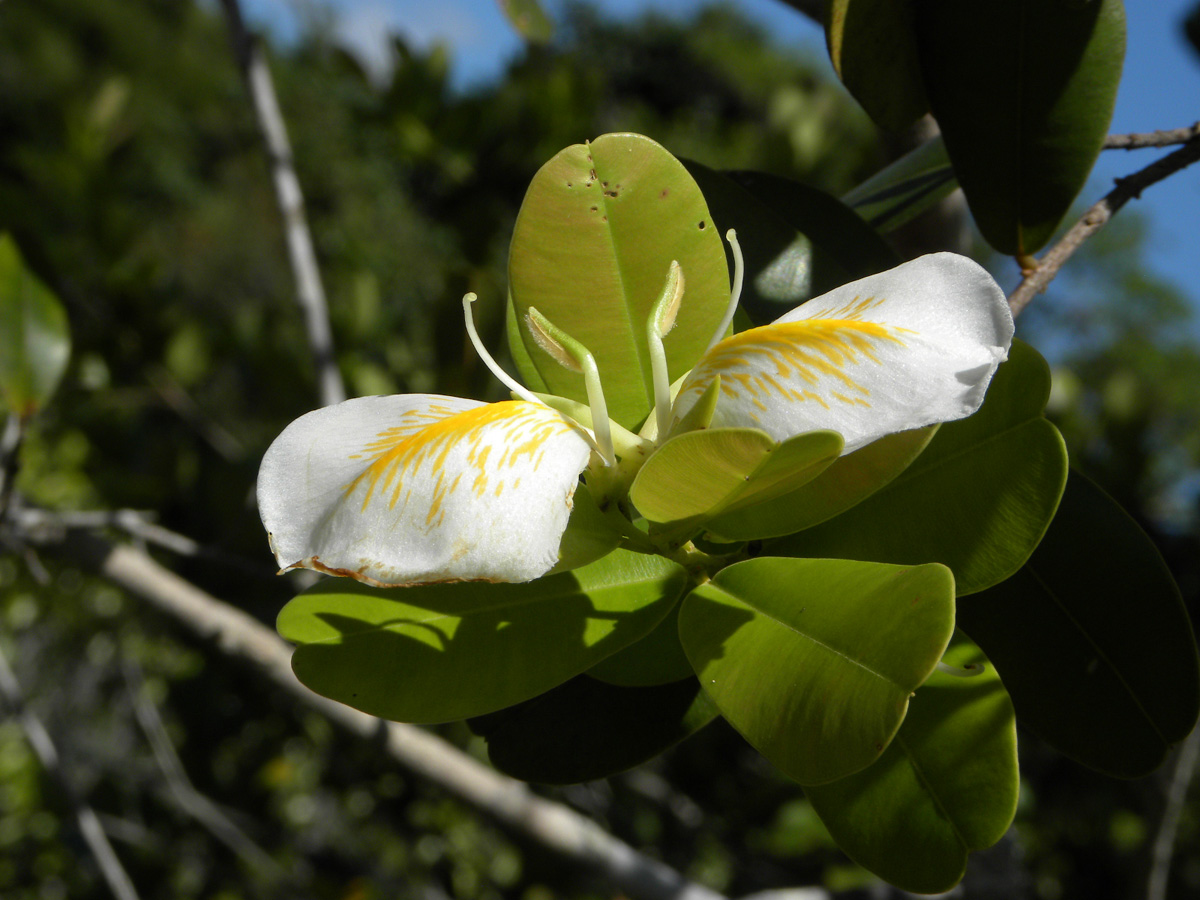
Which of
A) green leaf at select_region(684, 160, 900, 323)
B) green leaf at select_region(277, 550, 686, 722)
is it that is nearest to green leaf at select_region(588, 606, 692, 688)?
green leaf at select_region(277, 550, 686, 722)

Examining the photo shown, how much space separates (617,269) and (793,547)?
214mm

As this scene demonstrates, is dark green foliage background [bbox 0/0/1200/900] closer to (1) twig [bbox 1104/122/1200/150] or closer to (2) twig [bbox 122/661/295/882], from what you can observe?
(2) twig [bbox 122/661/295/882]

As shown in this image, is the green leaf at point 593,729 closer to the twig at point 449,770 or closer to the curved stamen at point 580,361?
the curved stamen at point 580,361

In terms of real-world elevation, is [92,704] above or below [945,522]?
below

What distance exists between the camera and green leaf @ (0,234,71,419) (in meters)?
1.23

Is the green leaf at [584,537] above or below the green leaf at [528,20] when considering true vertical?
below

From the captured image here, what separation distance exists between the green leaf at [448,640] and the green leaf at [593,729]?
131 millimetres

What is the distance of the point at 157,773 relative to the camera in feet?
8.00

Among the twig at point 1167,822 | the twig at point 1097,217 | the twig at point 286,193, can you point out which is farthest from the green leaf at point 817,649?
the twig at point 1167,822

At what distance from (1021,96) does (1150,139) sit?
0.14m

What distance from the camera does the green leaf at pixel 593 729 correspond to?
0.62 meters

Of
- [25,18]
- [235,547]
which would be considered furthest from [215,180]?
[235,547]

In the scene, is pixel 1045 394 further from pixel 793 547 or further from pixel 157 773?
pixel 157 773

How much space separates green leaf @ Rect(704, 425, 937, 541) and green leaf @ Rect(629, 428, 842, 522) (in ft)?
0.11
